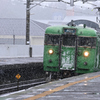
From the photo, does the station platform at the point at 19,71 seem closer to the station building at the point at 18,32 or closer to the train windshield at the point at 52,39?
the train windshield at the point at 52,39

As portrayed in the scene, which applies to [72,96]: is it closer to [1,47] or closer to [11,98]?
[11,98]

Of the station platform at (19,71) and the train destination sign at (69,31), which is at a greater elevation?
the train destination sign at (69,31)

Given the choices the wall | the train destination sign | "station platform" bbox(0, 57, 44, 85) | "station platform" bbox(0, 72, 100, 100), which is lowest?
"station platform" bbox(0, 57, 44, 85)

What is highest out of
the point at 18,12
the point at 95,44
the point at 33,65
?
the point at 18,12

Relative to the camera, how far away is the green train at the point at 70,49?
55.7ft

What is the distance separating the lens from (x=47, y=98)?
25.7 ft

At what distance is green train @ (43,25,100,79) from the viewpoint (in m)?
17.0

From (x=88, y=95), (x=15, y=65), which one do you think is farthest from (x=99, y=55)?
(x=88, y=95)

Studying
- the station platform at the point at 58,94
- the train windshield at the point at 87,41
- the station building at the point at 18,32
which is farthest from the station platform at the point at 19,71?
the station building at the point at 18,32

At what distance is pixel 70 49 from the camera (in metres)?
17.0

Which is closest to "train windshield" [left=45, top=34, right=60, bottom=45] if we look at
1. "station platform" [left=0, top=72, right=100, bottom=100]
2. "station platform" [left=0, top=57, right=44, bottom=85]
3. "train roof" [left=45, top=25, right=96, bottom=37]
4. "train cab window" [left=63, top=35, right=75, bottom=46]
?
"train roof" [left=45, top=25, right=96, bottom=37]

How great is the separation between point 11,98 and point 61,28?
978cm

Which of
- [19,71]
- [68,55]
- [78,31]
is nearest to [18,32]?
[19,71]

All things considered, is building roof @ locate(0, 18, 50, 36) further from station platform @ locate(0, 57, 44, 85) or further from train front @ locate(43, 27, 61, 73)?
train front @ locate(43, 27, 61, 73)
